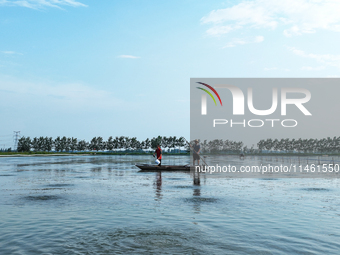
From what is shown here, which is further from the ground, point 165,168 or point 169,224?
point 165,168

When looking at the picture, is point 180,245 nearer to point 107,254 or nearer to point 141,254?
point 141,254

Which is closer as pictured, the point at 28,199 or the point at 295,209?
the point at 295,209

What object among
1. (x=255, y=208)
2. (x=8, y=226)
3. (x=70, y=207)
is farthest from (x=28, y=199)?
(x=255, y=208)

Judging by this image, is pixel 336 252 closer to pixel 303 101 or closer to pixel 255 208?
pixel 255 208

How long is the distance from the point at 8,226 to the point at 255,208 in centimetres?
913

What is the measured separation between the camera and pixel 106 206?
44.3 ft

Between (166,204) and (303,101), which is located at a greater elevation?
(303,101)

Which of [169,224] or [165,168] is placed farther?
[165,168]

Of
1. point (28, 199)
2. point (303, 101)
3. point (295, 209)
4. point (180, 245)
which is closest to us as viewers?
point (180, 245)

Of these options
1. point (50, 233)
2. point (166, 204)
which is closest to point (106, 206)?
point (166, 204)

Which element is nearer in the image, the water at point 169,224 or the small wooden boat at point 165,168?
the water at point 169,224

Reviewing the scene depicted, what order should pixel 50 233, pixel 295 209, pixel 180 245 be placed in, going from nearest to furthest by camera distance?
pixel 180 245, pixel 50 233, pixel 295 209

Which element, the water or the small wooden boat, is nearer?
the water

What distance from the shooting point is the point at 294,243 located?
8422 mm
